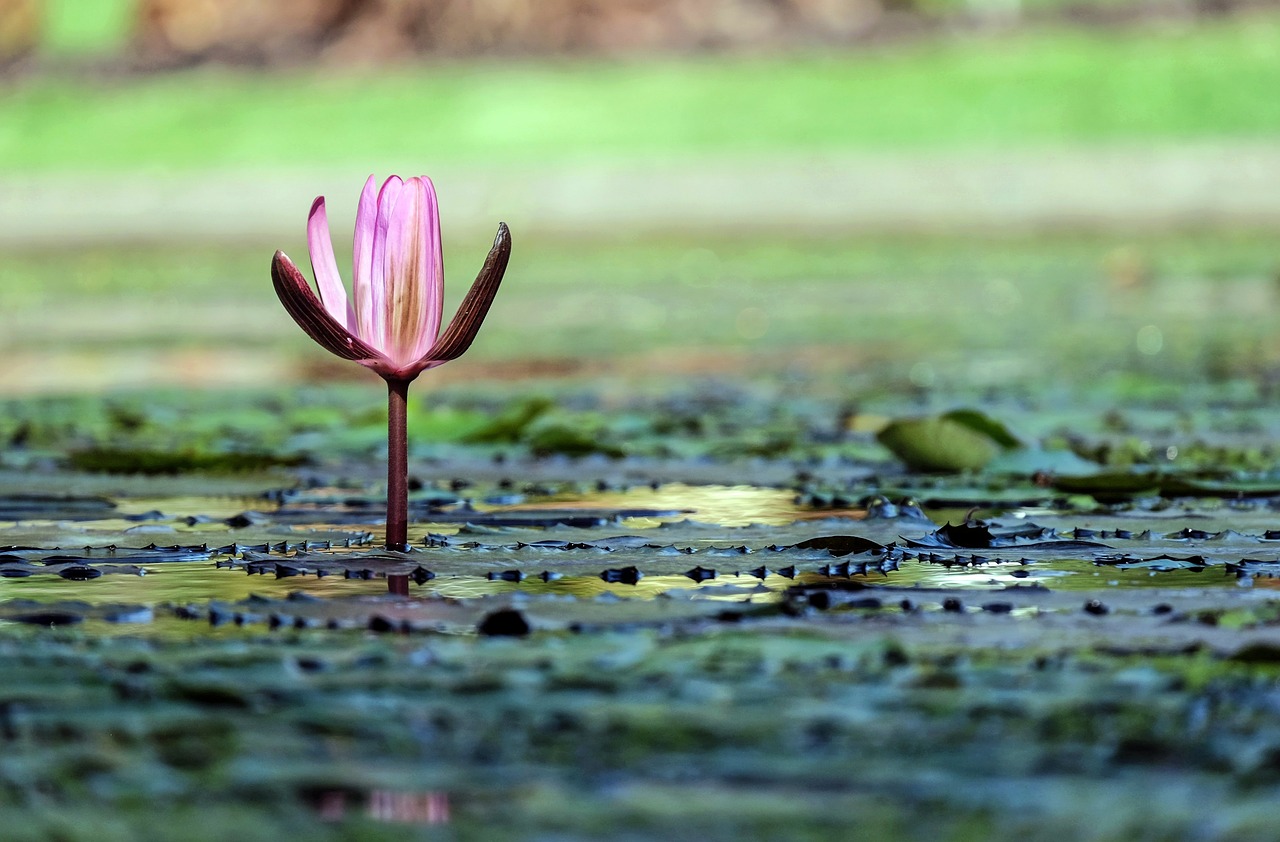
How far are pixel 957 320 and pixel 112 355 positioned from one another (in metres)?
1.88

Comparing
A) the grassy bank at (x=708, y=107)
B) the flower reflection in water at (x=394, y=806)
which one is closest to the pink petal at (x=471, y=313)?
the flower reflection in water at (x=394, y=806)

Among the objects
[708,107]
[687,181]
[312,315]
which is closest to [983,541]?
[312,315]

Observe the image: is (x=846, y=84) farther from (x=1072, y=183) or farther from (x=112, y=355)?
(x=112, y=355)

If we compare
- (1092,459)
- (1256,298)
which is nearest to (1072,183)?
(1256,298)

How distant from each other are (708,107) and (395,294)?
926 cm

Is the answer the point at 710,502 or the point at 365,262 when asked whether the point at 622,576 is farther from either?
the point at 710,502

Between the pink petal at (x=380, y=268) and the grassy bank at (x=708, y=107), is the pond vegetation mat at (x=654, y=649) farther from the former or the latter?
the grassy bank at (x=708, y=107)

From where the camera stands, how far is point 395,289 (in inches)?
50.6

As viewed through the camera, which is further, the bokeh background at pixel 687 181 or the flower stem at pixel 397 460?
the bokeh background at pixel 687 181

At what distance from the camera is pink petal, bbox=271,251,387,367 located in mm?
1255

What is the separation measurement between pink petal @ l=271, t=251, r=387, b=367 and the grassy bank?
27.2 ft

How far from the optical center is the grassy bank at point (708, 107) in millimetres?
9594

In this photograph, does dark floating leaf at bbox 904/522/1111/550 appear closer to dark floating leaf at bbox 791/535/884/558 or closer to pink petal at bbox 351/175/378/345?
dark floating leaf at bbox 791/535/884/558

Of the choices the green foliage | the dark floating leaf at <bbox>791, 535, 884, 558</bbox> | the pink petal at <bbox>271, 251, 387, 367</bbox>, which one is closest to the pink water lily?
the pink petal at <bbox>271, 251, 387, 367</bbox>
